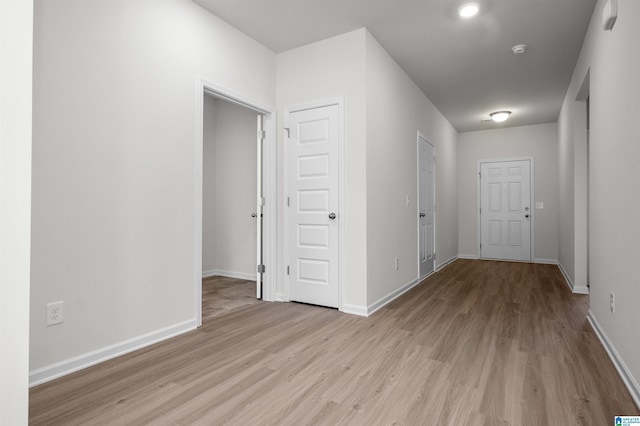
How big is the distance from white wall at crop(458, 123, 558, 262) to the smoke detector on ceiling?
12.5 ft

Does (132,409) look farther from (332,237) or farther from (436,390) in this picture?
(332,237)

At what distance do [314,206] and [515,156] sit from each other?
A: 17.9 ft

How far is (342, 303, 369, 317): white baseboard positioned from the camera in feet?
11.0

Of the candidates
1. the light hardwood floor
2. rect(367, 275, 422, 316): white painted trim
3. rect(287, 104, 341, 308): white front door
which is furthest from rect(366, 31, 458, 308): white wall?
the light hardwood floor

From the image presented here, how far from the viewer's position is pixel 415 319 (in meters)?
3.24

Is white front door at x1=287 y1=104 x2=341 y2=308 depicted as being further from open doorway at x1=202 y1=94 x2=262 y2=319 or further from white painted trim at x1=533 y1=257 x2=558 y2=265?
white painted trim at x1=533 y1=257 x2=558 y2=265

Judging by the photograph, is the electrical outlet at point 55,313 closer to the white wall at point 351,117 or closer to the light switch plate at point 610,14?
the white wall at point 351,117

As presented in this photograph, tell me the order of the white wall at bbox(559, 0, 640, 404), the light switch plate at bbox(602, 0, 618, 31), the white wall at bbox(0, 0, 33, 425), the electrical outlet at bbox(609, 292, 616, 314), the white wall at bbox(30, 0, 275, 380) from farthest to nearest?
the electrical outlet at bbox(609, 292, 616, 314) → the light switch plate at bbox(602, 0, 618, 31) → the white wall at bbox(30, 0, 275, 380) → the white wall at bbox(559, 0, 640, 404) → the white wall at bbox(0, 0, 33, 425)

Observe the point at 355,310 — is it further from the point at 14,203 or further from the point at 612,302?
the point at 14,203

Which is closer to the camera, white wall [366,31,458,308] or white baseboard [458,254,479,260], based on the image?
white wall [366,31,458,308]

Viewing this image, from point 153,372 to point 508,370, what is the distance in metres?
2.17

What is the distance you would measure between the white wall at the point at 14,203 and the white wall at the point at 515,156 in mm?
7633

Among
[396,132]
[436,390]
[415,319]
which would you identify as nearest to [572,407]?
[436,390]

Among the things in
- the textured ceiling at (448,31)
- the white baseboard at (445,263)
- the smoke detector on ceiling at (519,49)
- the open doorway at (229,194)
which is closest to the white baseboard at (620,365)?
the textured ceiling at (448,31)
